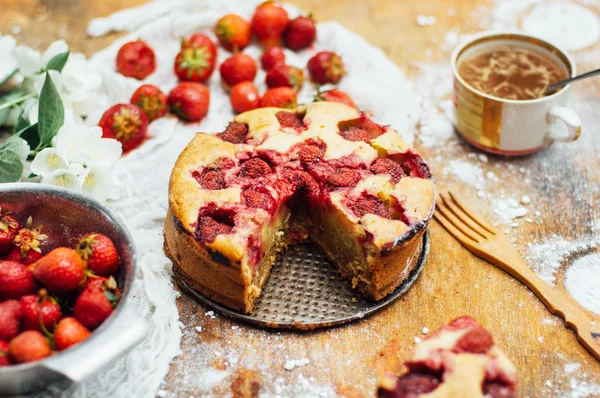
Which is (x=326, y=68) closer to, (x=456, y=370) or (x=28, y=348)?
(x=456, y=370)

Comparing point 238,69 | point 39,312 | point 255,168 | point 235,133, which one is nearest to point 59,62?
point 238,69

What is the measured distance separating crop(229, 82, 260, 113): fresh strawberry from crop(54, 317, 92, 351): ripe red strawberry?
1.73 metres

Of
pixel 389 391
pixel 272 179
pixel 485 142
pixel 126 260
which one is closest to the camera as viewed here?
pixel 389 391

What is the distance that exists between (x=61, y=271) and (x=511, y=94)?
2288 mm

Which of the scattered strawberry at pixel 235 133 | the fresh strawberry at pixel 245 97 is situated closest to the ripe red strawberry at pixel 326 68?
the fresh strawberry at pixel 245 97

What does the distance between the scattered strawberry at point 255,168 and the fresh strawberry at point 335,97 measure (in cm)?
75

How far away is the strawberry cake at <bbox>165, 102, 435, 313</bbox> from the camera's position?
9.05ft

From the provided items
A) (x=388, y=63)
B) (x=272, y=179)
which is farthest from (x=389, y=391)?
(x=388, y=63)

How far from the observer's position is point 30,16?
4465 mm

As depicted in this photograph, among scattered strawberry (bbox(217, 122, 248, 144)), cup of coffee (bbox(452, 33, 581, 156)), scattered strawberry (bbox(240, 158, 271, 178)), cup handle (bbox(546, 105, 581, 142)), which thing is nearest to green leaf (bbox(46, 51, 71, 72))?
scattered strawberry (bbox(217, 122, 248, 144))

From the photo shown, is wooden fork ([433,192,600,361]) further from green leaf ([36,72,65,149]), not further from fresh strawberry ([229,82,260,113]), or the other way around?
green leaf ([36,72,65,149])

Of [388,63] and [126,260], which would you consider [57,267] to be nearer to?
[126,260]

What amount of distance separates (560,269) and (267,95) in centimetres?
170

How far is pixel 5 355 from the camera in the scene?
2.33 m
